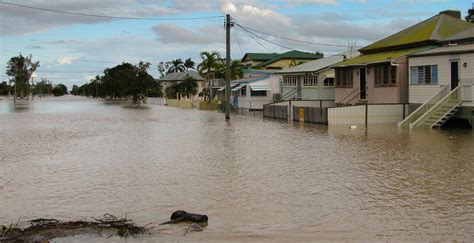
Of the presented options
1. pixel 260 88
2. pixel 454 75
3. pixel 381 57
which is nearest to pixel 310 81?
pixel 260 88

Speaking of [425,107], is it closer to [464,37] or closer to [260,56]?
[464,37]

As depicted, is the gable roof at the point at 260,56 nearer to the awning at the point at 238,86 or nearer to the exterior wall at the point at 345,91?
the awning at the point at 238,86

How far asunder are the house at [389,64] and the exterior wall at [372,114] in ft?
4.01

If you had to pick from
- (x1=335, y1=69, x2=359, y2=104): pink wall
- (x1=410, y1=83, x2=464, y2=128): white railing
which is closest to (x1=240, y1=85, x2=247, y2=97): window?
(x1=335, y1=69, x2=359, y2=104): pink wall

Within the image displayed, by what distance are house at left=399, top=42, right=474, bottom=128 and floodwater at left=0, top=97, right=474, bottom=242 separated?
429cm

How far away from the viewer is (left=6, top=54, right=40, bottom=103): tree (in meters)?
165

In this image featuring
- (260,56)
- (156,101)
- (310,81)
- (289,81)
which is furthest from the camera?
(260,56)

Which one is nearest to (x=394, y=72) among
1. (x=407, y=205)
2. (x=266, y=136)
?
(x=266, y=136)

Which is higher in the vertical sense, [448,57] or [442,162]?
[448,57]

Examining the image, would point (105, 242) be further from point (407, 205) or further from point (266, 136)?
point (266, 136)

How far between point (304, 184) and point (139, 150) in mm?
10165

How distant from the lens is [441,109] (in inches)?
1218

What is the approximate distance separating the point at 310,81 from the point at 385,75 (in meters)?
13.2

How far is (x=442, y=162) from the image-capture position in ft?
60.0
